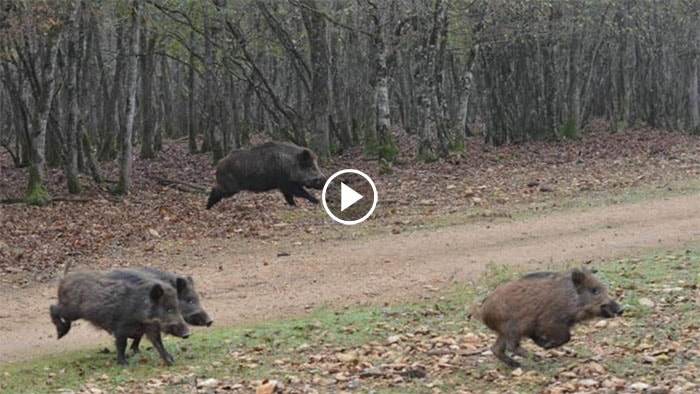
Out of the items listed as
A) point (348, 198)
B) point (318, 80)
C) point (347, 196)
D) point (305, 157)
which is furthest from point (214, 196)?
point (318, 80)

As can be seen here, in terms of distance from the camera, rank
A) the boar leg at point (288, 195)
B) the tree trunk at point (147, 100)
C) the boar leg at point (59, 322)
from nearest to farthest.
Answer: the boar leg at point (59, 322) → the boar leg at point (288, 195) → the tree trunk at point (147, 100)

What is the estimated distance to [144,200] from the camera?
22688 millimetres

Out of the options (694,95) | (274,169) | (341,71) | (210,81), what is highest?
(341,71)

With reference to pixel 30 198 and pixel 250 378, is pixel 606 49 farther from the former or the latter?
pixel 250 378

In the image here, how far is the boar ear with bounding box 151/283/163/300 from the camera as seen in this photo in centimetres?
971

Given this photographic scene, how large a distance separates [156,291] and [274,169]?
33.0 feet

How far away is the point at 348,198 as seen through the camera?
21.9 metres

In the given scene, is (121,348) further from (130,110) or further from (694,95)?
(694,95)

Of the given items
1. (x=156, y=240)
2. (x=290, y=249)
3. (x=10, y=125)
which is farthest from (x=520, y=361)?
(x=10, y=125)

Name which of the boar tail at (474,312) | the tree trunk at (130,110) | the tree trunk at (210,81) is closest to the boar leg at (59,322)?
the boar tail at (474,312)

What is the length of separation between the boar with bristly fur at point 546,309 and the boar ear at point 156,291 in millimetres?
3148

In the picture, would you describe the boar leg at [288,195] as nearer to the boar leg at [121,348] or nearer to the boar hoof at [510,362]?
the boar leg at [121,348]

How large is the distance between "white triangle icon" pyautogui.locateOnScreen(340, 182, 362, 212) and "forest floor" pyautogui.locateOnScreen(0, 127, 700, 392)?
60 cm

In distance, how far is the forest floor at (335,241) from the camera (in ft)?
39.5
